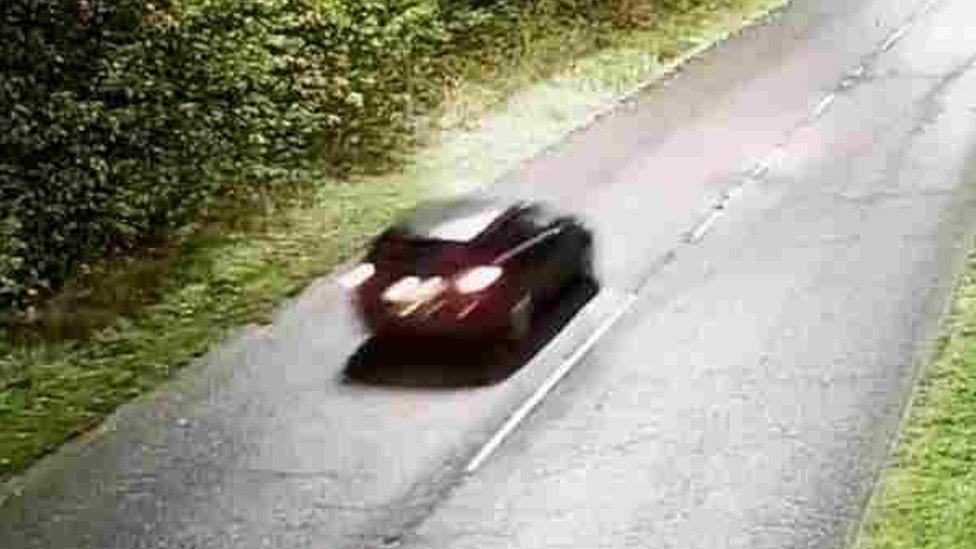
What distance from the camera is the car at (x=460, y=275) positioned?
18.2 metres

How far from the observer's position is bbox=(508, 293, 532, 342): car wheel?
18.7m

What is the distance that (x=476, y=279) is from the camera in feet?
59.6

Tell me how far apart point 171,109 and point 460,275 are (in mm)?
7834

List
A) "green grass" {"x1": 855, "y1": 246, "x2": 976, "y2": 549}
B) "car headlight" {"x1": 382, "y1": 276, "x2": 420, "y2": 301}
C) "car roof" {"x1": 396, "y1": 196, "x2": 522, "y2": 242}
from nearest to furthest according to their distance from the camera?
"green grass" {"x1": 855, "y1": 246, "x2": 976, "y2": 549} < "car headlight" {"x1": 382, "y1": 276, "x2": 420, "y2": 301} < "car roof" {"x1": 396, "y1": 196, "x2": 522, "y2": 242}

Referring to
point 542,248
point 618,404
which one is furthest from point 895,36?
point 618,404

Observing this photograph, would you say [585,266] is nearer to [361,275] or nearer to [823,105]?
[361,275]

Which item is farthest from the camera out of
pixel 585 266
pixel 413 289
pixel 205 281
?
pixel 205 281

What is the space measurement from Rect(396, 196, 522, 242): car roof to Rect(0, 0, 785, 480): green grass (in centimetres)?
259

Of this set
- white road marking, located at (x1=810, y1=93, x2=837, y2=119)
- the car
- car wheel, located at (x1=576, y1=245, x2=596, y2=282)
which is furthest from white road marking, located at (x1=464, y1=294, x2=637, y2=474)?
white road marking, located at (x1=810, y1=93, x2=837, y2=119)

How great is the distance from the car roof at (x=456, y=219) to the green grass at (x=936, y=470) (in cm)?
567

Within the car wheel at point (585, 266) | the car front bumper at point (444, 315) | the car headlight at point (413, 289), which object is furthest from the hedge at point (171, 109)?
the car wheel at point (585, 266)

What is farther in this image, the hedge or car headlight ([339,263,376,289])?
the hedge

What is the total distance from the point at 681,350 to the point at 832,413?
2.67m

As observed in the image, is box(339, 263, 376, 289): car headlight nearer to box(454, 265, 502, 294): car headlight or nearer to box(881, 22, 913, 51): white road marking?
box(454, 265, 502, 294): car headlight
